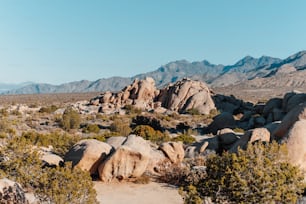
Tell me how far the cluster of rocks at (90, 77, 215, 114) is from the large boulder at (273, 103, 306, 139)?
1336 inches

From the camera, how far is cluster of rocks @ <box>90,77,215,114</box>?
55.1 metres

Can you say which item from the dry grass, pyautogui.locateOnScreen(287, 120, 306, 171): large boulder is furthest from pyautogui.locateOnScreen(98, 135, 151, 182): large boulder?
the dry grass

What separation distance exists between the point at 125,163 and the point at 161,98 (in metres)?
46.5

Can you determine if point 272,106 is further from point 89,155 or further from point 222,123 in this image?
point 89,155

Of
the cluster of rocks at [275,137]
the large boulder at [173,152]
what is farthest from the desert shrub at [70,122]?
the large boulder at [173,152]

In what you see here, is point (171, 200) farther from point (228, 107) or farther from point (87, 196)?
point (228, 107)

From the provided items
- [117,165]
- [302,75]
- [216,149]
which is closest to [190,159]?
[216,149]

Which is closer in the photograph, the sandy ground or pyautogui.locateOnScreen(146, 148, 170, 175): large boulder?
the sandy ground

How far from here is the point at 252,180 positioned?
313 inches

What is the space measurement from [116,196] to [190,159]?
568cm

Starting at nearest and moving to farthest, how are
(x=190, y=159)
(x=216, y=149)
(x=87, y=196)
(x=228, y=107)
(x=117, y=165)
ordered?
(x=87, y=196) < (x=117, y=165) < (x=190, y=159) < (x=216, y=149) < (x=228, y=107)

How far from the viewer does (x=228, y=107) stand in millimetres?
55969

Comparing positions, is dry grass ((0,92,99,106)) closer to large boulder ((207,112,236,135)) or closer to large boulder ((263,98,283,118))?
large boulder ((207,112,236,135))

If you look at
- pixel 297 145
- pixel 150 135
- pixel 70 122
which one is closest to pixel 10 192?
pixel 297 145
